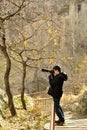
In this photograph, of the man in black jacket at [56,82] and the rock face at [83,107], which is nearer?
the man in black jacket at [56,82]

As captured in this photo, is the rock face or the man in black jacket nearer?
the man in black jacket

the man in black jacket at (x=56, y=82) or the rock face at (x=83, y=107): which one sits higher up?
the man in black jacket at (x=56, y=82)

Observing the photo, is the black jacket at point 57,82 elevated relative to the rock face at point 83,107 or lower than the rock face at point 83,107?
elevated

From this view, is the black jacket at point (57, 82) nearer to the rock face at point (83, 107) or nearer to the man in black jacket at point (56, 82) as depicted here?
the man in black jacket at point (56, 82)

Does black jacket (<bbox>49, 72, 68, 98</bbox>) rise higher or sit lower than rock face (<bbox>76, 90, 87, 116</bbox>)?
higher

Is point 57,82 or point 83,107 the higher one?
point 57,82

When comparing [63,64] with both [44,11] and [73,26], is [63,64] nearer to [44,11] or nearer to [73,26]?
[73,26]

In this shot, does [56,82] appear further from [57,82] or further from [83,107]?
[83,107]

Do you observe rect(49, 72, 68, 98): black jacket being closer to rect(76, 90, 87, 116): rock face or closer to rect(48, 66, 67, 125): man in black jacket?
rect(48, 66, 67, 125): man in black jacket

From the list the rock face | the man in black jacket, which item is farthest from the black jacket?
the rock face

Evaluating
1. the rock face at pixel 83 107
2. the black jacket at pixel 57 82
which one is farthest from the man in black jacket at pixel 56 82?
the rock face at pixel 83 107

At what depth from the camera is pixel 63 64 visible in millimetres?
33969

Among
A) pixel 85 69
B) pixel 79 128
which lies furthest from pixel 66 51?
pixel 79 128

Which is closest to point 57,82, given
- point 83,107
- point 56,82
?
point 56,82
